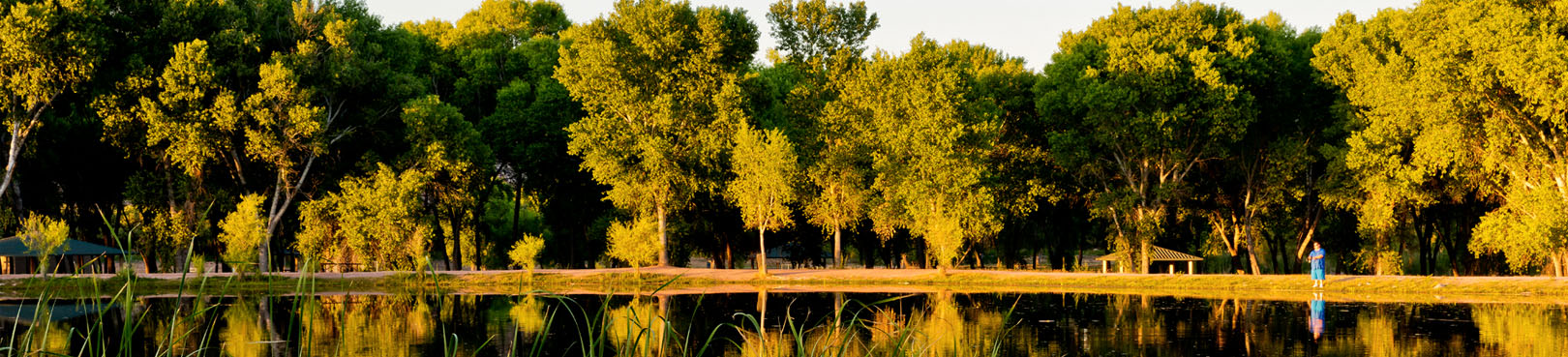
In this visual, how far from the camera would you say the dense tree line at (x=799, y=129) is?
140 ft

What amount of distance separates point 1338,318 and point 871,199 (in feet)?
89.8

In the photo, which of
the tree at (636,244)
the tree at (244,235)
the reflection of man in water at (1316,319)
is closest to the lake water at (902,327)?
the reflection of man in water at (1316,319)

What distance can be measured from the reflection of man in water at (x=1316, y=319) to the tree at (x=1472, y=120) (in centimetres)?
1148

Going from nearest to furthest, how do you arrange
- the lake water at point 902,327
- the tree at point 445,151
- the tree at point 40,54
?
the lake water at point 902,327
the tree at point 40,54
the tree at point 445,151

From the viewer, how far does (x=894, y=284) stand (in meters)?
41.8

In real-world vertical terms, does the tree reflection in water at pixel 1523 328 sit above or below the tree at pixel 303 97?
below

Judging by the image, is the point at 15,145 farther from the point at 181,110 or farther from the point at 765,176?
the point at 765,176

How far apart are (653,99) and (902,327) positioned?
30238 mm

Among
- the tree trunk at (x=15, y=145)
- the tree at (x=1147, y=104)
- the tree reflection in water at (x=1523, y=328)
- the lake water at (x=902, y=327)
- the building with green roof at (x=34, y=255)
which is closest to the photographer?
the lake water at (x=902, y=327)

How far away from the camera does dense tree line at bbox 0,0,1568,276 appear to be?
140 feet

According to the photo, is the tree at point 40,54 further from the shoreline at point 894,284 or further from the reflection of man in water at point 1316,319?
the reflection of man in water at point 1316,319

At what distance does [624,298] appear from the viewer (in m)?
34.2

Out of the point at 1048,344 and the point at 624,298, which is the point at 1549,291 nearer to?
the point at 1048,344

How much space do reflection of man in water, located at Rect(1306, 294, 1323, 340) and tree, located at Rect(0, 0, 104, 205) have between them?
38.8 m
